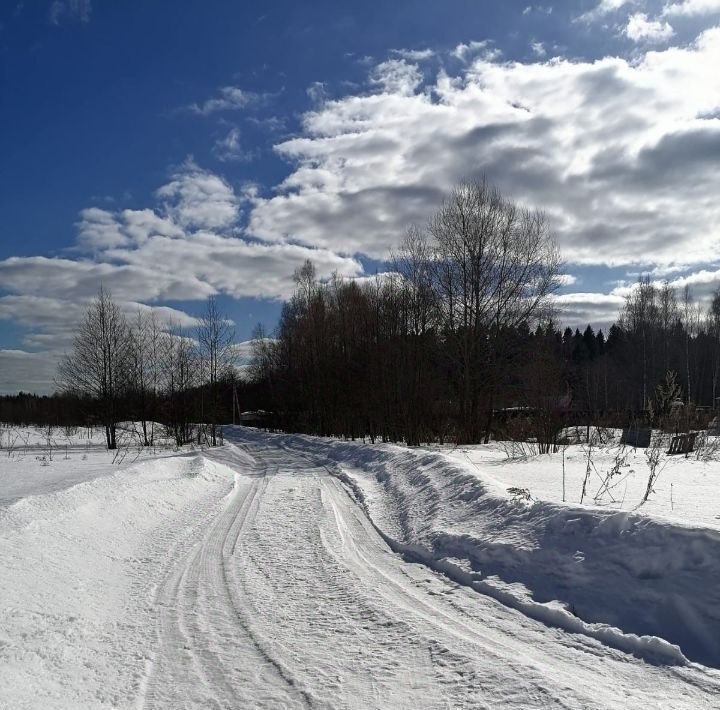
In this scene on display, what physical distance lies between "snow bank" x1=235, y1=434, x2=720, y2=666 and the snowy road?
250 millimetres

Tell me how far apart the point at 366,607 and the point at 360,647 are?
1.00 meters

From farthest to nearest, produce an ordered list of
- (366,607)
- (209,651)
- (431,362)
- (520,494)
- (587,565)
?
(431,362)
(520,494)
(587,565)
(366,607)
(209,651)

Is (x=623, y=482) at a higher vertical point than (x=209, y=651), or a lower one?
higher

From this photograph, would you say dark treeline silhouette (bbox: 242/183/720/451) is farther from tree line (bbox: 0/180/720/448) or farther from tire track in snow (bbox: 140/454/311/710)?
tire track in snow (bbox: 140/454/311/710)

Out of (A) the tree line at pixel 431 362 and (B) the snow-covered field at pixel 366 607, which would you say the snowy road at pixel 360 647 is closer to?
(B) the snow-covered field at pixel 366 607

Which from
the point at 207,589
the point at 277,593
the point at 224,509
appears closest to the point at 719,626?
the point at 277,593

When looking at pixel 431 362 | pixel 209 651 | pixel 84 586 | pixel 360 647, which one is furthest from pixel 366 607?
pixel 431 362

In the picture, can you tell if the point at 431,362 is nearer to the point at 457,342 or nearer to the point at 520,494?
the point at 457,342

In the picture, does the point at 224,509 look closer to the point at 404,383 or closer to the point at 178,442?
the point at 404,383

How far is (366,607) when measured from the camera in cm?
597

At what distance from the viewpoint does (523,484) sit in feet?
39.2

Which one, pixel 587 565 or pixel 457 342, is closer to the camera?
pixel 587 565

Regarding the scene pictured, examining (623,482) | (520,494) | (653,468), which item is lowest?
(623,482)

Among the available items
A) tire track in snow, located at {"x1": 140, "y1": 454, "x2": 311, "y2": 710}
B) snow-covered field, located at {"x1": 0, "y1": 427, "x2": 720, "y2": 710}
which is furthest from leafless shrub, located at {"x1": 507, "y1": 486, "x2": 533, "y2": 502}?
tire track in snow, located at {"x1": 140, "y1": 454, "x2": 311, "y2": 710}
